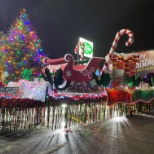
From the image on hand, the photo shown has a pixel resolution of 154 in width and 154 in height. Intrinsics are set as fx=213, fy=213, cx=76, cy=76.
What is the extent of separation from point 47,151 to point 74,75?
5.03 metres

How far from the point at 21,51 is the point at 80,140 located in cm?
1441

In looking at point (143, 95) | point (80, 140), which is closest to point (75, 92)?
point (80, 140)

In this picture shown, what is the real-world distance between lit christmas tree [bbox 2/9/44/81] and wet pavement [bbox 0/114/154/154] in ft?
40.2

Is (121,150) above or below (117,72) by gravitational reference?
below

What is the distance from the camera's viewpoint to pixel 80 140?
245 inches

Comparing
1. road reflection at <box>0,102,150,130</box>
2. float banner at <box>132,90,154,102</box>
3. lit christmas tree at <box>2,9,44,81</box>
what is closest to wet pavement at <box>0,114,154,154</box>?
road reflection at <box>0,102,150,130</box>

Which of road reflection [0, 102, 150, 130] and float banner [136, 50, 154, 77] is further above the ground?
float banner [136, 50, 154, 77]

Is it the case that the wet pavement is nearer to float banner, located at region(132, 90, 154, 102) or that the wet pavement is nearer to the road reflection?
the road reflection

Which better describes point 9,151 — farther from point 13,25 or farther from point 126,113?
point 13,25

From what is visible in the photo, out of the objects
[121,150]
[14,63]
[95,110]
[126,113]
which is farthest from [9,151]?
[14,63]

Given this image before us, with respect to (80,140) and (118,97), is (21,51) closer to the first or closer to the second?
(118,97)

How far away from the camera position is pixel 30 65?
63.9 ft

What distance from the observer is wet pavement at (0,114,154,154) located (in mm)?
5300

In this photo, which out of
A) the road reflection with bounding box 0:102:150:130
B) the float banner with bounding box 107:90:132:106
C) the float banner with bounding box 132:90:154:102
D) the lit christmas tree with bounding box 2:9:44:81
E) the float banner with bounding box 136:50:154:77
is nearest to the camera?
the road reflection with bounding box 0:102:150:130
